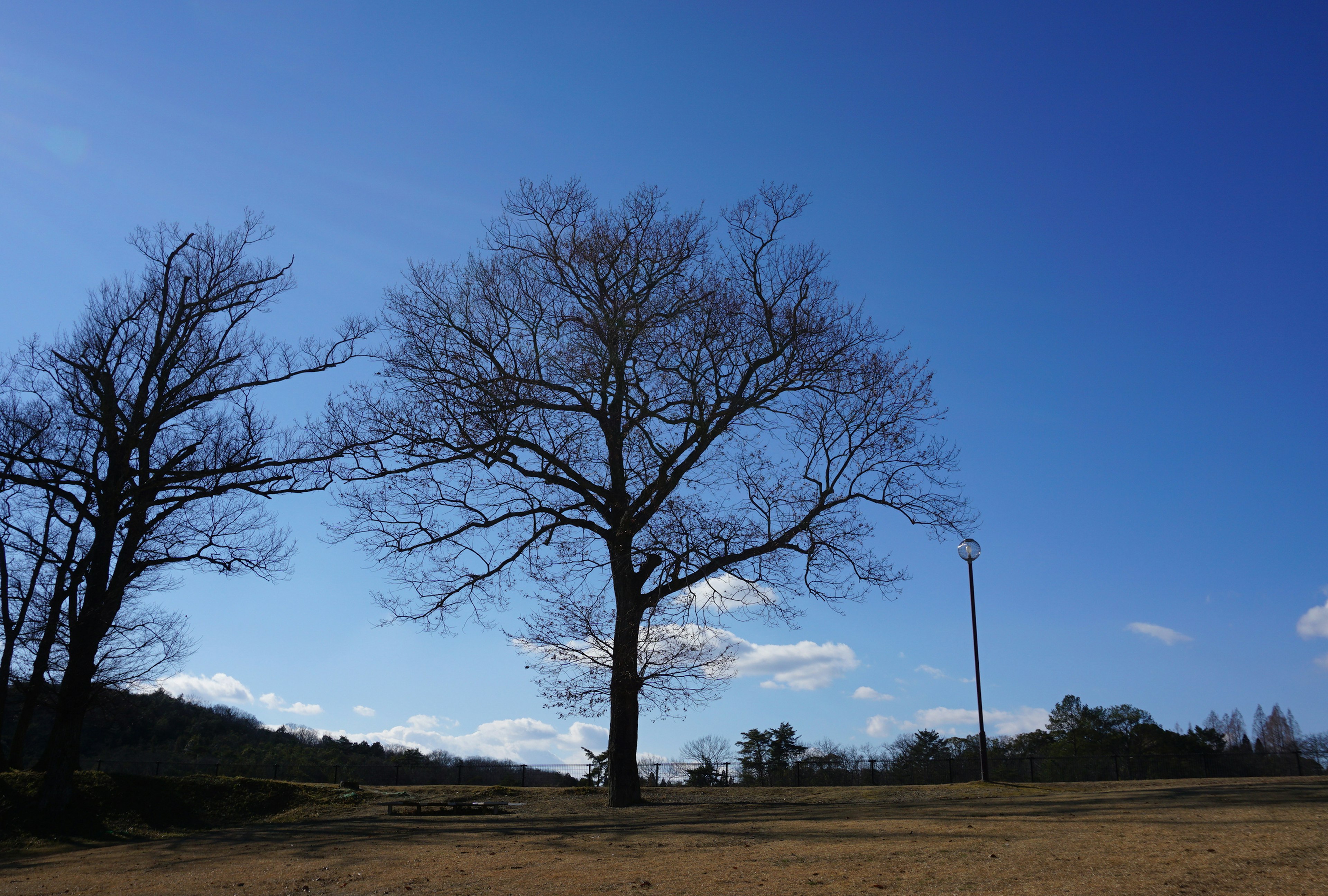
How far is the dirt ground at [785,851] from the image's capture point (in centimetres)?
848

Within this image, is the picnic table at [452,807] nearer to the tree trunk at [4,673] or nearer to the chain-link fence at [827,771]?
the chain-link fence at [827,771]

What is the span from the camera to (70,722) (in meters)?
19.2

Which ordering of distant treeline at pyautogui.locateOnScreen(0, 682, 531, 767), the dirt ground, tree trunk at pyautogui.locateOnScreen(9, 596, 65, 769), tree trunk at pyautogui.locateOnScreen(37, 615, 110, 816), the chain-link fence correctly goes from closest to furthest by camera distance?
the dirt ground → tree trunk at pyautogui.locateOnScreen(37, 615, 110, 816) → tree trunk at pyautogui.locateOnScreen(9, 596, 65, 769) → the chain-link fence → distant treeline at pyautogui.locateOnScreen(0, 682, 531, 767)

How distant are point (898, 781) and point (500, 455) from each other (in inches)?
925

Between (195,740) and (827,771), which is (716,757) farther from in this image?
(195,740)

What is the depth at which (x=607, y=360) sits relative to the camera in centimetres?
1961

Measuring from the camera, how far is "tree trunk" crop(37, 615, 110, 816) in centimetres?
1903

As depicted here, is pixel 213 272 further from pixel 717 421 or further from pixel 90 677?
pixel 717 421

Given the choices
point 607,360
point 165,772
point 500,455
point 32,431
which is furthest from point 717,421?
point 165,772

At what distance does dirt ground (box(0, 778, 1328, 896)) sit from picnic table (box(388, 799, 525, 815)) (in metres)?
0.67

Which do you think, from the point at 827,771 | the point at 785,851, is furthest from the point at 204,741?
the point at 785,851

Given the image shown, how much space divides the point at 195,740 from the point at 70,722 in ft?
102

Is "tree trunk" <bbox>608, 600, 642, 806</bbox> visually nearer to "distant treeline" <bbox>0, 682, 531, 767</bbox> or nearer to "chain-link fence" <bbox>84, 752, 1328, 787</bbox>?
"chain-link fence" <bbox>84, 752, 1328, 787</bbox>

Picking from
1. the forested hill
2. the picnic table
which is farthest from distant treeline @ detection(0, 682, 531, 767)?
the picnic table
